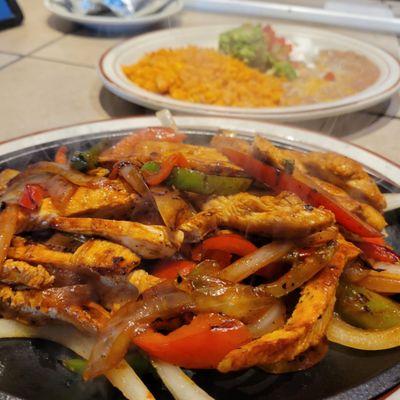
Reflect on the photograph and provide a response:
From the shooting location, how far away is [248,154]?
1339 mm

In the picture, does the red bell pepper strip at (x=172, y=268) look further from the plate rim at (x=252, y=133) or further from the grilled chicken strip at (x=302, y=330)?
the plate rim at (x=252, y=133)

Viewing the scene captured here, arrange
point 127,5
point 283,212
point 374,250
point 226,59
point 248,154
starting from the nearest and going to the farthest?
point 283,212 < point 374,250 < point 248,154 < point 226,59 < point 127,5

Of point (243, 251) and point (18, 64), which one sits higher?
point (243, 251)

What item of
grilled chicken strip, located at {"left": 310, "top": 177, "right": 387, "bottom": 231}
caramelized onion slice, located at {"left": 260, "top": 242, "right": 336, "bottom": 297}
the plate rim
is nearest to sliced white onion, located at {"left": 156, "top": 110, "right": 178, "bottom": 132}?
the plate rim

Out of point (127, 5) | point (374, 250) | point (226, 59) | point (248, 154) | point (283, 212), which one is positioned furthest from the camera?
point (127, 5)

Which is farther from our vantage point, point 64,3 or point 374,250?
point 64,3

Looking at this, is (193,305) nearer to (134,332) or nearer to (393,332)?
(134,332)

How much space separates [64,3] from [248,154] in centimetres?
266

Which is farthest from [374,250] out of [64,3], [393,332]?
[64,3]

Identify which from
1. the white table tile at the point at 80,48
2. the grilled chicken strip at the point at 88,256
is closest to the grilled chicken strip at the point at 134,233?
the grilled chicken strip at the point at 88,256

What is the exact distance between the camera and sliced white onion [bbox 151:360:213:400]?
934 mm

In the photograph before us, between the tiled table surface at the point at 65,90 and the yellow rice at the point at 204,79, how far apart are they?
161mm

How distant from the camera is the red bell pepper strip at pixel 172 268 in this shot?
110cm

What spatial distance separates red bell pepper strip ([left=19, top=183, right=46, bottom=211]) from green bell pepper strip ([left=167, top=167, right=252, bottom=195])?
0.30 meters
